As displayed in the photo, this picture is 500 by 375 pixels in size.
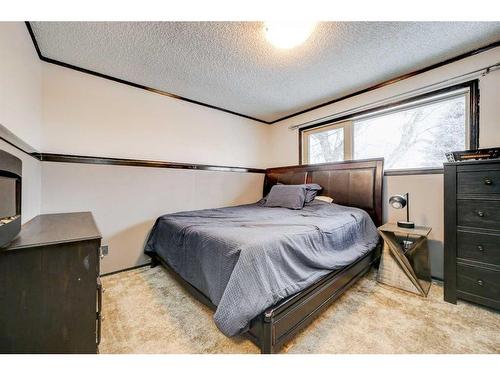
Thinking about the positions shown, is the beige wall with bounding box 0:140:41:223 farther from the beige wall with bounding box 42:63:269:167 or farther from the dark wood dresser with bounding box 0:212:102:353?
the dark wood dresser with bounding box 0:212:102:353

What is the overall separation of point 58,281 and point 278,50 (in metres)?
2.21

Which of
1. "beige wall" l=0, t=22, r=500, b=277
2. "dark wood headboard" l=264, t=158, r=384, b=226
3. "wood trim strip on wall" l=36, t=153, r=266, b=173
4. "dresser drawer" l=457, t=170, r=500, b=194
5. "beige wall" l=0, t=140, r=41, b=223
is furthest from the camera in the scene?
"dark wood headboard" l=264, t=158, r=384, b=226

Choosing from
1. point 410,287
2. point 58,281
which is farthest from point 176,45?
point 410,287

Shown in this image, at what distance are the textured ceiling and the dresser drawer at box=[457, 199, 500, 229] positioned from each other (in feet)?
4.53

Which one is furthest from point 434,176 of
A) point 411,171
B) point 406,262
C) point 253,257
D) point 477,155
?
point 253,257

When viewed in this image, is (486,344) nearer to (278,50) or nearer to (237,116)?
(278,50)

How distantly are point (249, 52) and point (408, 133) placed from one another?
2.02 m

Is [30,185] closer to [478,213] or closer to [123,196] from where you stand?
[123,196]

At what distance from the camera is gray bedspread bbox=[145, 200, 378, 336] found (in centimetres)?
105

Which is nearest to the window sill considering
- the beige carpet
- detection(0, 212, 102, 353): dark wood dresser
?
the beige carpet

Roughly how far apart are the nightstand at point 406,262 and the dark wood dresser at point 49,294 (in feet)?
7.46

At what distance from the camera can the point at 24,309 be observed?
0.77m

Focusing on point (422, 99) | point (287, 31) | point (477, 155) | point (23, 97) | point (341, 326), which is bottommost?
point (341, 326)

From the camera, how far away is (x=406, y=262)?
1856mm
